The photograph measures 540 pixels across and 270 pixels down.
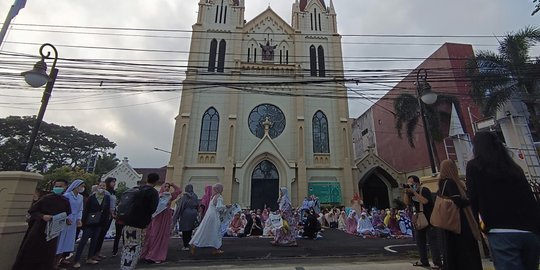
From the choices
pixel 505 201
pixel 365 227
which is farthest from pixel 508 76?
pixel 505 201

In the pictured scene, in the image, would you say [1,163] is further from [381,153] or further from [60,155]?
[381,153]

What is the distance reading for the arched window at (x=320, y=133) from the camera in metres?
20.7

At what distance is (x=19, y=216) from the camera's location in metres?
4.99

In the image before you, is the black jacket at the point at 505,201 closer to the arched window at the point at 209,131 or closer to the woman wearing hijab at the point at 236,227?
the woman wearing hijab at the point at 236,227

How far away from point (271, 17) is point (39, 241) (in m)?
24.8

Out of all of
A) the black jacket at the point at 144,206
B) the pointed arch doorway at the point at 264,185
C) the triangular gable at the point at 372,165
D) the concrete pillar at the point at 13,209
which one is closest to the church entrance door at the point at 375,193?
the triangular gable at the point at 372,165

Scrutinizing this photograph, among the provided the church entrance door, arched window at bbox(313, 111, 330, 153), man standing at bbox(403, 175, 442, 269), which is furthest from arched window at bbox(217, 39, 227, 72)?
man standing at bbox(403, 175, 442, 269)

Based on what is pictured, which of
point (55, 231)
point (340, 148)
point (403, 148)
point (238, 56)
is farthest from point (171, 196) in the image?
point (403, 148)

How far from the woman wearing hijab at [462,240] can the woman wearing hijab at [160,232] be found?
5.29 m

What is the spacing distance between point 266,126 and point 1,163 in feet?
99.4

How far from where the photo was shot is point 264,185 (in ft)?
A: 63.1

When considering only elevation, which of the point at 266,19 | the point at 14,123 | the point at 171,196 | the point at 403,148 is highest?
the point at 266,19

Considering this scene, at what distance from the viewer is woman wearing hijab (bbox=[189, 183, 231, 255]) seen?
6180 millimetres

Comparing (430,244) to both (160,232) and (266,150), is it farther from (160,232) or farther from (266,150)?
(266,150)
